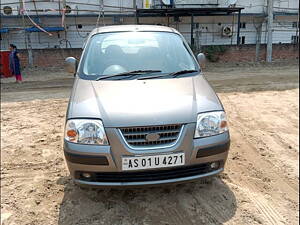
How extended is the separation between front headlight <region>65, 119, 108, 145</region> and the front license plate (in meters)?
0.27

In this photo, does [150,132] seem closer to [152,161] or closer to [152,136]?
[152,136]

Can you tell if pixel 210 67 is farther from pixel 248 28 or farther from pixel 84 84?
pixel 84 84

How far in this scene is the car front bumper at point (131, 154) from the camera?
2.65 metres

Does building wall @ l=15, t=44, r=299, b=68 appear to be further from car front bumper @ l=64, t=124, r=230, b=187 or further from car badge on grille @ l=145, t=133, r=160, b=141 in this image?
car badge on grille @ l=145, t=133, r=160, b=141

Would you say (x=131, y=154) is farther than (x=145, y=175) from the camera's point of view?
No

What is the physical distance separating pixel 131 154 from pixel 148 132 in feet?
0.80

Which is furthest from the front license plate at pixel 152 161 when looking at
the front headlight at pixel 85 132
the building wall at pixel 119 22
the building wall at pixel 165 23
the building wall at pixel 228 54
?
the building wall at pixel 165 23

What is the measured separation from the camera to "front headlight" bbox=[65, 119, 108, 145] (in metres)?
2.69

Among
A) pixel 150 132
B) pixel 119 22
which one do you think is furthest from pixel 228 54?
pixel 150 132

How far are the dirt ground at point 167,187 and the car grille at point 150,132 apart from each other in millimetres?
761

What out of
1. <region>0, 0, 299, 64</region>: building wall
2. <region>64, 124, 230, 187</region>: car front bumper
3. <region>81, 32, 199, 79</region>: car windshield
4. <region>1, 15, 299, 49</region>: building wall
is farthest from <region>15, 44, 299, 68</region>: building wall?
<region>64, 124, 230, 187</region>: car front bumper

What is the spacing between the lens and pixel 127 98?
2.95 m

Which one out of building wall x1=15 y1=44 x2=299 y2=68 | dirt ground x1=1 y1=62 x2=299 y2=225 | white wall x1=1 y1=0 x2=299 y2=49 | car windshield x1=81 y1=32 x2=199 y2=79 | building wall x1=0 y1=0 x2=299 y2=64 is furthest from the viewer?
white wall x1=1 y1=0 x2=299 y2=49

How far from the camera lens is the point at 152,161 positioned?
8.72ft
